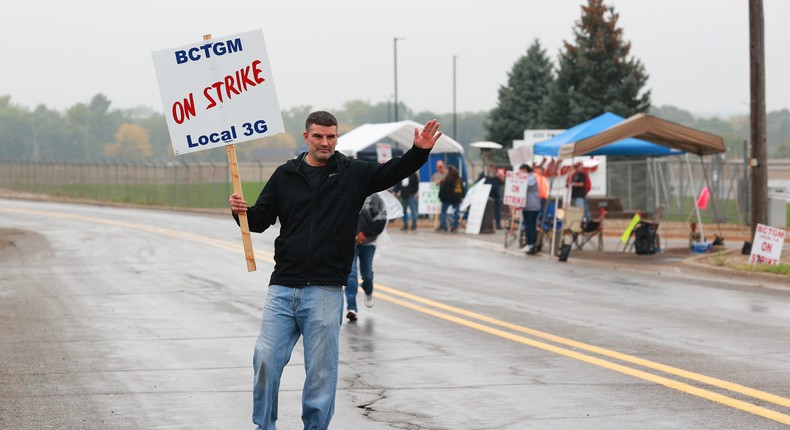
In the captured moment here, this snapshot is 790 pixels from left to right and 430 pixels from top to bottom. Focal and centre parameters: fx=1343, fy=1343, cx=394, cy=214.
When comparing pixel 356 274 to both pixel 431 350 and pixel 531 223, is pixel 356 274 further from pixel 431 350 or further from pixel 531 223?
pixel 531 223

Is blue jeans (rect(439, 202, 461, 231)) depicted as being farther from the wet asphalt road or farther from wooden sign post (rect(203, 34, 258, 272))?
wooden sign post (rect(203, 34, 258, 272))

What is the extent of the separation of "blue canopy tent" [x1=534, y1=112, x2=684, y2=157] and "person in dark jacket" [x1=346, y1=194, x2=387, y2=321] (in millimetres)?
12203

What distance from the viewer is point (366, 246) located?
14148 millimetres

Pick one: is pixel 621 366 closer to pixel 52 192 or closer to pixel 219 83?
pixel 219 83

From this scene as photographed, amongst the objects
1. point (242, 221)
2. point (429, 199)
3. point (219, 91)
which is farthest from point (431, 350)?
point (429, 199)

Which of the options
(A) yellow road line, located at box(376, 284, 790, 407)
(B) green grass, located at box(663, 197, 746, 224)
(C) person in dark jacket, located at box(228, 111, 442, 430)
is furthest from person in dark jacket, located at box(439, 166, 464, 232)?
(C) person in dark jacket, located at box(228, 111, 442, 430)

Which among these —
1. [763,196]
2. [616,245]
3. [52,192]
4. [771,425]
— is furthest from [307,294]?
[52,192]

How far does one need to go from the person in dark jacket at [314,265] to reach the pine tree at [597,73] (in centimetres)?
5178

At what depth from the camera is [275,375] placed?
276 inches

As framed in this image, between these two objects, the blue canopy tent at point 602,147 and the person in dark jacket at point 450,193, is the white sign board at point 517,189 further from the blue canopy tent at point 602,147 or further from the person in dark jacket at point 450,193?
the person in dark jacket at point 450,193

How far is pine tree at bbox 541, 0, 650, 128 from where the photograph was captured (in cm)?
5838

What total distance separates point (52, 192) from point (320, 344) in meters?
69.4

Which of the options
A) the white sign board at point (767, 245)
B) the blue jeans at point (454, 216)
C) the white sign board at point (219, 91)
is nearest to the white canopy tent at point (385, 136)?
the blue jeans at point (454, 216)

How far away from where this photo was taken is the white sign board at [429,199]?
37.0 meters
